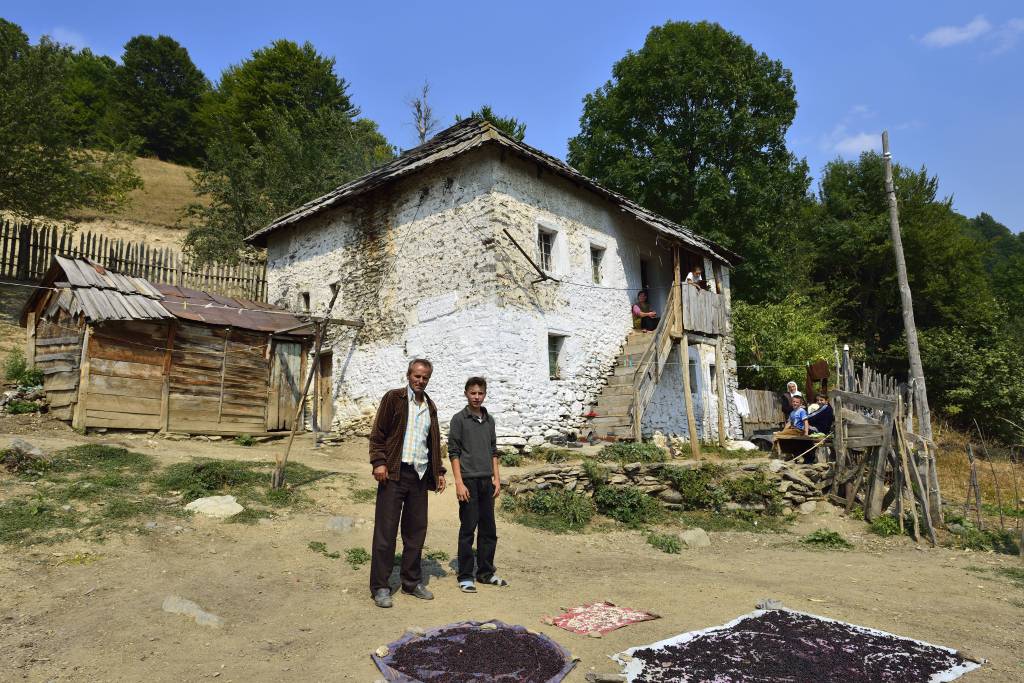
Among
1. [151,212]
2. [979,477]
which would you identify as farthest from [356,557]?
[151,212]

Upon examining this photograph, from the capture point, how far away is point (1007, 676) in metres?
3.90

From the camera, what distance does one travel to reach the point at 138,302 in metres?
11.5

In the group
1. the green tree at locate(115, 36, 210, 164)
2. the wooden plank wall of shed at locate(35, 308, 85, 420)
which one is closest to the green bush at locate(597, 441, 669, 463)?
the wooden plank wall of shed at locate(35, 308, 85, 420)

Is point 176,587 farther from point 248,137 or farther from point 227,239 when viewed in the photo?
point 248,137

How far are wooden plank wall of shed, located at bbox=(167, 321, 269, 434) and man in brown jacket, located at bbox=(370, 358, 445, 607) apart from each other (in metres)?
8.59

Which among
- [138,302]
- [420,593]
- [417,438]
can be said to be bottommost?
[420,593]

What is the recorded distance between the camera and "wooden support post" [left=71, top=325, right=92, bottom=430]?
10.5 m

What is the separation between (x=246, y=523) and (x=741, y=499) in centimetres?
694

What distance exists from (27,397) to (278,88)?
94.6ft

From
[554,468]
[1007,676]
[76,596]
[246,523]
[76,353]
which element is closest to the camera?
[1007,676]

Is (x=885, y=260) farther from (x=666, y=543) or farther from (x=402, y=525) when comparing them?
(x=402, y=525)

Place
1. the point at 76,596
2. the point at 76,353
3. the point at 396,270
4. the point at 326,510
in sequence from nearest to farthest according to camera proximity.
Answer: the point at 76,596
the point at 326,510
the point at 76,353
the point at 396,270

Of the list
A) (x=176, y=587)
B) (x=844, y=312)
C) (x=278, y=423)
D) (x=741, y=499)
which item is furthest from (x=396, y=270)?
(x=844, y=312)

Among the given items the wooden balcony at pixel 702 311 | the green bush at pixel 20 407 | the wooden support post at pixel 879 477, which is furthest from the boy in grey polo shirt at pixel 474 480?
the green bush at pixel 20 407
